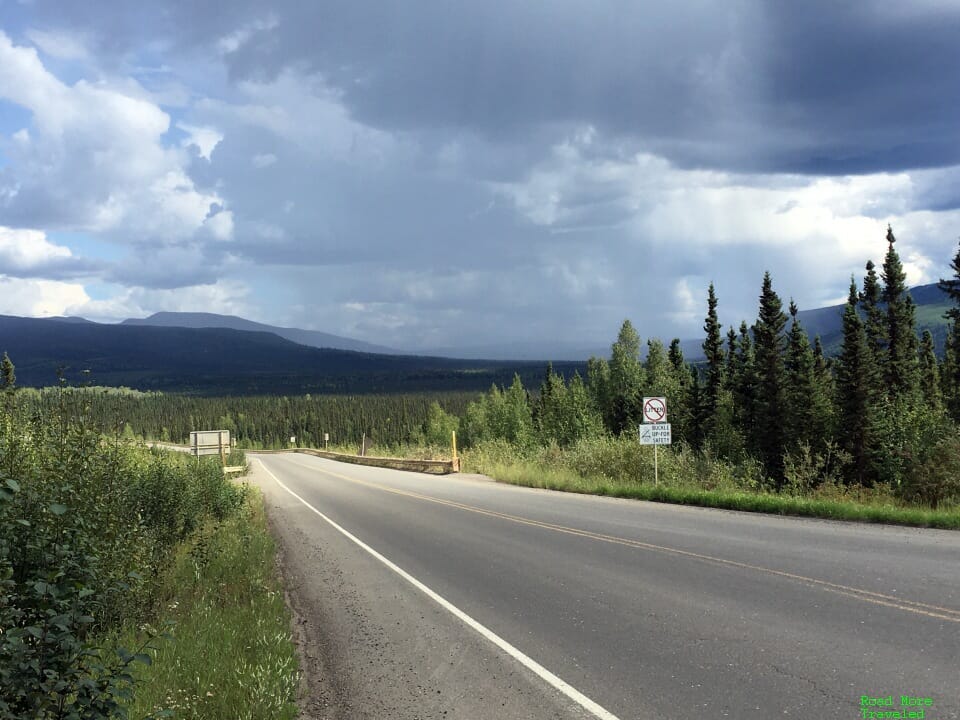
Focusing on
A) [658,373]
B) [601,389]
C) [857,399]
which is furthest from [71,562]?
[601,389]

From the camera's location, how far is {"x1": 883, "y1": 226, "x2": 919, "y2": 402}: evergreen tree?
6975cm

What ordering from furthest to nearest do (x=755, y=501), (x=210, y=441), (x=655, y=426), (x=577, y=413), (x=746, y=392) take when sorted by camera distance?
(x=577, y=413) → (x=746, y=392) → (x=210, y=441) → (x=655, y=426) → (x=755, y=501)

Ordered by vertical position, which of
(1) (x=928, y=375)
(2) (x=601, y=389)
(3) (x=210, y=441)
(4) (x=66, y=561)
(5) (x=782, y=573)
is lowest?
(3) (x=210, y=441)

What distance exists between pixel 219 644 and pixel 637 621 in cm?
458

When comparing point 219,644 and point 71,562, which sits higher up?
point 71,562

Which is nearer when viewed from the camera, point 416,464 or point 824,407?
point 416,464

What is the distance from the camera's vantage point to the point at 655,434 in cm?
1972

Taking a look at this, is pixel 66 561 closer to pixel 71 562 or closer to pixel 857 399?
pixel 71 562

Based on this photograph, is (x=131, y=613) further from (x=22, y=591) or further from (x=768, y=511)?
(x=768, y=511)

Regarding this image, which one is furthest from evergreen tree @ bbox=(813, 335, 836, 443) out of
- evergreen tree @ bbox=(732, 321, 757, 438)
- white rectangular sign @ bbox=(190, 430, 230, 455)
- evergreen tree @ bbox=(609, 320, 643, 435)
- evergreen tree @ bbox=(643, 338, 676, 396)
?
white rectangular sign @ bbox=(190, 430, 230, 455)

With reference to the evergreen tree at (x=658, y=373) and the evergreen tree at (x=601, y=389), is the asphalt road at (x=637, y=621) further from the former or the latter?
the evergreen tree at (x=601, y=389)

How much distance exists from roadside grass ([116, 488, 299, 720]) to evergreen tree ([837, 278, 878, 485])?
161 feet

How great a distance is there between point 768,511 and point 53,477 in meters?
13.4

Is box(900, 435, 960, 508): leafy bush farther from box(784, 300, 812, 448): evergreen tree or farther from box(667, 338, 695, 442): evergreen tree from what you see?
box(667, 338, 695, 442): evergreen tree
